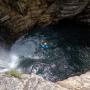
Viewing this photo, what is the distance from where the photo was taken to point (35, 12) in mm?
15922

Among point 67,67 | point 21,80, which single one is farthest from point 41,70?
point 21,80

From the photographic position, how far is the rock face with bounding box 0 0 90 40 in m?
14.6

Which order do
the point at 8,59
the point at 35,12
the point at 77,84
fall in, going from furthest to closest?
1. the point at 35,12
2. the point at 8,59
3. the point at 77,84

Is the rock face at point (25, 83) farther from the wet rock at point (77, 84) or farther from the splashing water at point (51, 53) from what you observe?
the splashing water at point (51, 53)

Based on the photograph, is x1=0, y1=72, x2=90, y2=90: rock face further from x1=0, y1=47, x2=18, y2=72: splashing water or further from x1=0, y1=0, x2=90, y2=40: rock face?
x1=0, y1=0, x2=90, y2=40: rock face

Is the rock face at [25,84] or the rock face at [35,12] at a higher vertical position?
the rock face at [35,12]

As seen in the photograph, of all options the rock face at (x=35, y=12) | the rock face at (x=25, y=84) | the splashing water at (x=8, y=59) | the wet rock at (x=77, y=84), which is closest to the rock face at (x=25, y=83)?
the rock face at (x=25, y=84)

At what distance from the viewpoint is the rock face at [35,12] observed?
14.6 metres

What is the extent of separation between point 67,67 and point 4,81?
25.5 ft

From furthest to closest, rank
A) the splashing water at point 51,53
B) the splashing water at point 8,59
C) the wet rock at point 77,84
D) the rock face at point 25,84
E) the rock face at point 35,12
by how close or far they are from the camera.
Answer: the rock face at point 35,12, the splashing water at point 8,59, the splashing water at point 51,53, the wet rock at point 77,84, the rock face at point 25,84

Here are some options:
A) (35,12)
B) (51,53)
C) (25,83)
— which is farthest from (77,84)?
(35,12)

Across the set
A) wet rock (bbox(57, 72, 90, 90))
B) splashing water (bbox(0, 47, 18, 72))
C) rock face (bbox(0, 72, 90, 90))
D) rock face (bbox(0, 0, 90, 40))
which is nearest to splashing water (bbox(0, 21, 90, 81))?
splashing water (bbox(0, 47, 18, 72))

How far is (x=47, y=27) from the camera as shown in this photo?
703 inches

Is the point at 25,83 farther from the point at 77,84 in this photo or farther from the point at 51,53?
the point at 51,53
